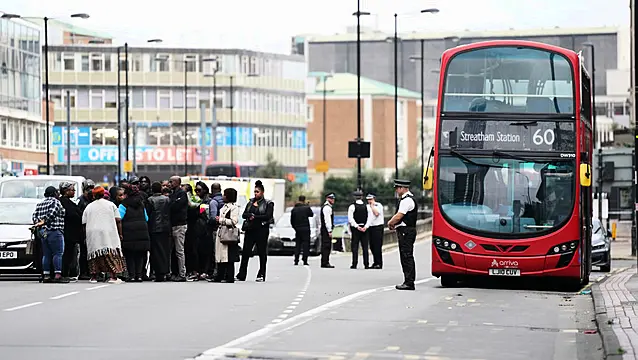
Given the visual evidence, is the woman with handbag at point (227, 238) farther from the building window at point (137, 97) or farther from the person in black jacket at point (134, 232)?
the building window at point (137, 97)

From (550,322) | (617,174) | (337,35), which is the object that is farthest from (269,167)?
(550,322)

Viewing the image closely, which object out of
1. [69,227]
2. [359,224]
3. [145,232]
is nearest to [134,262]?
[145,232]

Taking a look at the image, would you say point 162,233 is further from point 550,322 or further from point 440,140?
point 550,322

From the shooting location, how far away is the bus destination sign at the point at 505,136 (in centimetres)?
2519

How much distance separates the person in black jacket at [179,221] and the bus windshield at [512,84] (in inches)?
194

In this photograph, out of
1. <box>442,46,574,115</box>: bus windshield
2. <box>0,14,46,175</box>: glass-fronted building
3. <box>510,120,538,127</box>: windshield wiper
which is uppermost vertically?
<box>0,14,46,175</box>: glass-fronted building

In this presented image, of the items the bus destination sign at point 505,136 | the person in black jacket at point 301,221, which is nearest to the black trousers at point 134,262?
the bus destination sign at point 505,136

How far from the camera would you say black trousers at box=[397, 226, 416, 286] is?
79.7 ft

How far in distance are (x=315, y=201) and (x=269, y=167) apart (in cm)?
1280

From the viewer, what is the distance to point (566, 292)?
25.6 m

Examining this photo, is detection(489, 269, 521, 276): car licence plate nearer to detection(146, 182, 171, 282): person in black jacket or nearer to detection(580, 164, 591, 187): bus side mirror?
detection(580, 164, 591, 187): bus side mirror

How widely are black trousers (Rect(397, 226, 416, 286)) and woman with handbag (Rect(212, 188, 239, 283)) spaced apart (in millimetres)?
2996

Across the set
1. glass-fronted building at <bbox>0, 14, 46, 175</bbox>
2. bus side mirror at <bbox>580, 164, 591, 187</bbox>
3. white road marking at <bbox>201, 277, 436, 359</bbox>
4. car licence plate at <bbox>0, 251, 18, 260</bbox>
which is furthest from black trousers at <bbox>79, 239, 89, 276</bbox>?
glass-fronted building at <bbox>0, 14, 46, 175</bbox>

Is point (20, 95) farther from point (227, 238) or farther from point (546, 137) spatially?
point (546, 137)
